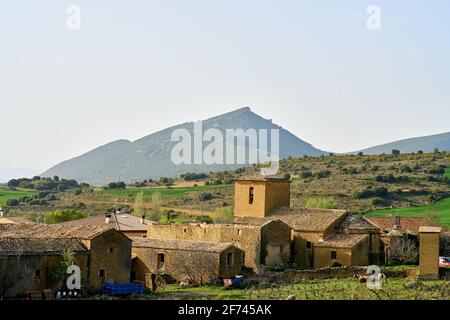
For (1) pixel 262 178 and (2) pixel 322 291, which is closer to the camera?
(2) pixel 322 291

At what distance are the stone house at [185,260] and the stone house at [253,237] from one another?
7.15 feet

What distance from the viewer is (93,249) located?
37625 millimetres

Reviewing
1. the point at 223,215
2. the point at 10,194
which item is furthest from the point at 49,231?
the point at 10,194

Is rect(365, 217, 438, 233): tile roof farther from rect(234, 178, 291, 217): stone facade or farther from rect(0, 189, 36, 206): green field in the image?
rect(0, 189, 36, 206): green field

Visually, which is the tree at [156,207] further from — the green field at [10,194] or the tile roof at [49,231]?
the tile roof at [49,231]

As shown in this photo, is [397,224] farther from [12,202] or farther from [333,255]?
[12,202]

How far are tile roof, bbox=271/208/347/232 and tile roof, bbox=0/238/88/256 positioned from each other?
44.1ft

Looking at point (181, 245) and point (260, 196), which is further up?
point (260, 196)

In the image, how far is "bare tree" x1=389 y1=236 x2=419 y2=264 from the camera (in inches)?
1778

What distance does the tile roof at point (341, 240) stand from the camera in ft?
144

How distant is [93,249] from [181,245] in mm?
5311

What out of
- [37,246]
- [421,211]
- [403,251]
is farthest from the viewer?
[421,211]

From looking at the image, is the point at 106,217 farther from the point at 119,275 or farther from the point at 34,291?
the point at 34,291

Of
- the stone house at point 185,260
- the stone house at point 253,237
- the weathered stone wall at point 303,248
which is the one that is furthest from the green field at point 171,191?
the stone house at point 185,260
